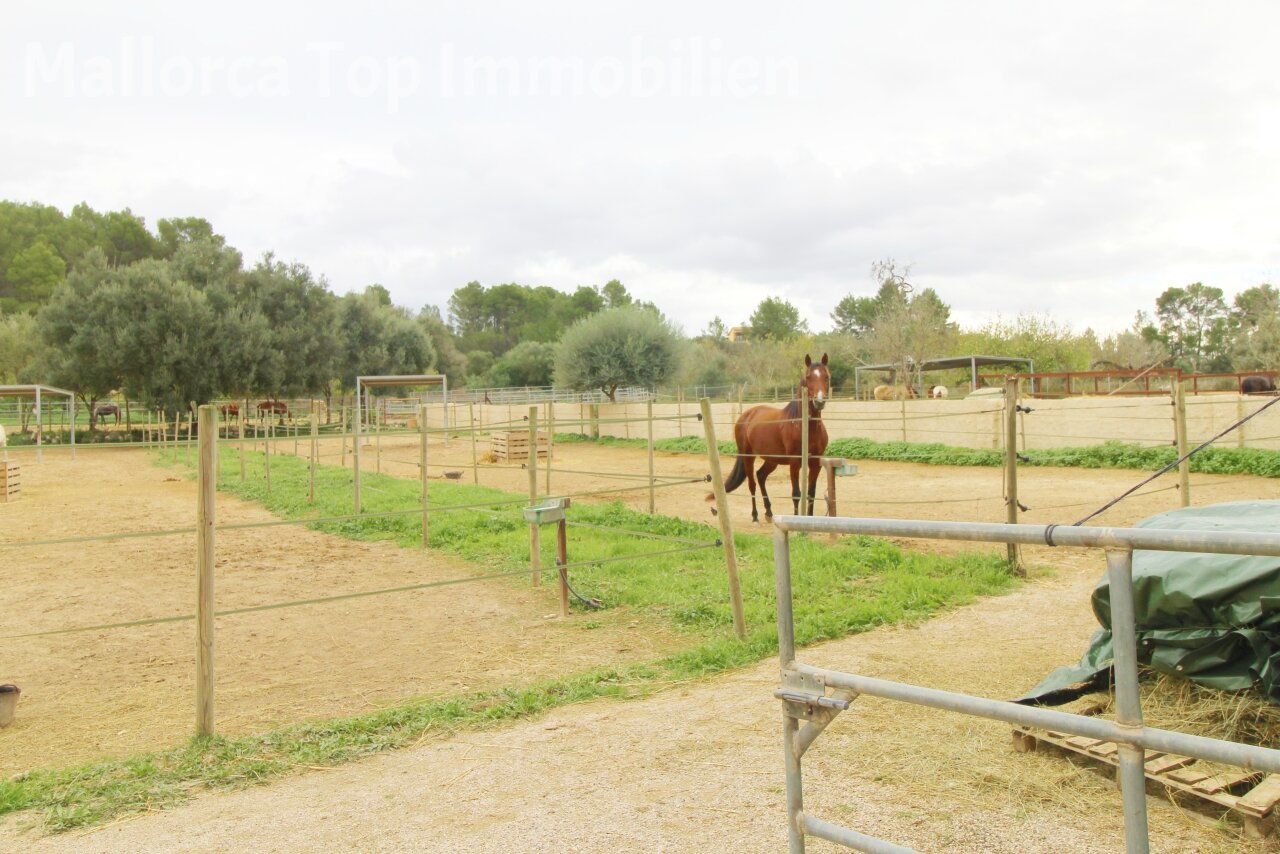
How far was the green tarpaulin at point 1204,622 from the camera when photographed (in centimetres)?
283

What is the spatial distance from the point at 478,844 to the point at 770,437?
789 cm

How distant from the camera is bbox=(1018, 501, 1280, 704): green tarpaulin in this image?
2828mm

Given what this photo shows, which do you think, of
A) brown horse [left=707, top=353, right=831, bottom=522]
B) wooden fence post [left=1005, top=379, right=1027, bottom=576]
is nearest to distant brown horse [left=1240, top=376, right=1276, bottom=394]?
brown horse [left=707, top=353, right=831, bottom=522]

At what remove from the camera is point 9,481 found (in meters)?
13.7

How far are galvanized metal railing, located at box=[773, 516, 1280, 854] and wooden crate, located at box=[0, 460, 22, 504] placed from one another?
1541cm

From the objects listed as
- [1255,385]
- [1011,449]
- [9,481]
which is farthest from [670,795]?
[1255,385]

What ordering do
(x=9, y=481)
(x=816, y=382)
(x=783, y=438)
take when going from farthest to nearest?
(x=9, y=481), (x=783, y=438), (x=816, y=382)

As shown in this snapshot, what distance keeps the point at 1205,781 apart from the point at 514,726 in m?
2.59

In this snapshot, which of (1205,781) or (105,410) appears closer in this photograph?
(1205,781)

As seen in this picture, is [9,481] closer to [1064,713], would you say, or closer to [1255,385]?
[1064,713]

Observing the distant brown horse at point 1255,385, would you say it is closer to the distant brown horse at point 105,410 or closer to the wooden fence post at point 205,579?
the wooden fence post at point 205,579

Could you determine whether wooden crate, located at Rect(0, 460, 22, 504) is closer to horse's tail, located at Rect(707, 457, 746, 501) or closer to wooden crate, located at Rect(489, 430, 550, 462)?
wooden crate, located at Rect(489, 430, 550, 462)

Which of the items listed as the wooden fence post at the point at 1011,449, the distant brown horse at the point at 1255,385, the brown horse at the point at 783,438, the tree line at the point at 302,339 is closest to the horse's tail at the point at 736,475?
the brown horse at the point at 783,438

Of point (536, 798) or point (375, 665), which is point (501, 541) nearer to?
point (375, 665)
